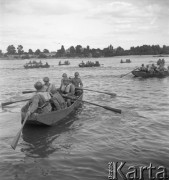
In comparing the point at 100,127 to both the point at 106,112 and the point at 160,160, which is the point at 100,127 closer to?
the point at 106,112

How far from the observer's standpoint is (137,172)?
7.83m

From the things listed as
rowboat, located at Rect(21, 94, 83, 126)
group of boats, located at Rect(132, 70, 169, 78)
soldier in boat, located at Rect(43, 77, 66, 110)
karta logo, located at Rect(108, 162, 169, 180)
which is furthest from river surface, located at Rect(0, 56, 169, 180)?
group of boats, located at Rect(132, 70, 169, 78)

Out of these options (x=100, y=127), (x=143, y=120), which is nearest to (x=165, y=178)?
(x=100, y=127)

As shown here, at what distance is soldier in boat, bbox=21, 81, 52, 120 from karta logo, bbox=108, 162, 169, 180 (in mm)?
3971

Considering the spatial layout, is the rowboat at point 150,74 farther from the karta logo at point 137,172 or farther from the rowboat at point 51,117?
the karta logo at point 137,172

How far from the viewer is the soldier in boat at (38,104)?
10904 millimetres

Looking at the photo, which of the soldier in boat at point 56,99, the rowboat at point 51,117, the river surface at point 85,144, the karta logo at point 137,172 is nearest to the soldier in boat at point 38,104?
the rowboat at point 51,117

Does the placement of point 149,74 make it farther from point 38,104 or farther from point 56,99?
point 38,104

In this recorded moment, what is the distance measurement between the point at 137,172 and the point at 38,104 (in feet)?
16.8

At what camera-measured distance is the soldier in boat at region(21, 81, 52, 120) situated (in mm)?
10904

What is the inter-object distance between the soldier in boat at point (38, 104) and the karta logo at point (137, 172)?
13.0ft

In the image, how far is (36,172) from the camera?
802 centimetres

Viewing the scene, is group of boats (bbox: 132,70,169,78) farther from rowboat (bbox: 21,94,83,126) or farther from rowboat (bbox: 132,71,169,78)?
rowboat (bbox: 21,94,83,126)

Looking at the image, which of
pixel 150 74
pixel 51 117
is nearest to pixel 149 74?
pixel 150 74
